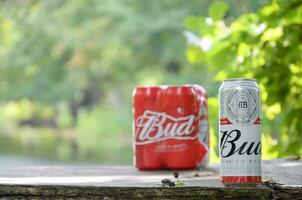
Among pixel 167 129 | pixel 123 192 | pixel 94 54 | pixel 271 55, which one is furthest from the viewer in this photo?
pixel 94 54

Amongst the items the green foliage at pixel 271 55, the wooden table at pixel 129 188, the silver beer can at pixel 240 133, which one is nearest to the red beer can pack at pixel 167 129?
the wooden table at pixel 129 188

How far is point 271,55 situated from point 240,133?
40.7 inches

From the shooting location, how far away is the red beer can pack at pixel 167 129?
1275 mm

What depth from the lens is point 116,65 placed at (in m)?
9.90

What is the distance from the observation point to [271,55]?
Result: 2.00m

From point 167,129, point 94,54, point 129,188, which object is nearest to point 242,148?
point 129,188

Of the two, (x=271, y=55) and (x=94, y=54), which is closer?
(x=271, y=55)

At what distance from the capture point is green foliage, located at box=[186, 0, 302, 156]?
6.36ft

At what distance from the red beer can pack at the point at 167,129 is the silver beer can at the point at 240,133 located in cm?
27

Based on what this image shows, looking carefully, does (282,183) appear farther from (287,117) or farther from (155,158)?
(287,117)

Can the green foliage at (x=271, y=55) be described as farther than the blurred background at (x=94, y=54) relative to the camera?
No

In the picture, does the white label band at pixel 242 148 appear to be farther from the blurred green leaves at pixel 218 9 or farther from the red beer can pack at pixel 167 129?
the blurred green leaves at pixel 218 9

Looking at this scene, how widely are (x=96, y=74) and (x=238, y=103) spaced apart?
10.0 meters

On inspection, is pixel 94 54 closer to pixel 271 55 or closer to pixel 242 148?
pixel 271 55
